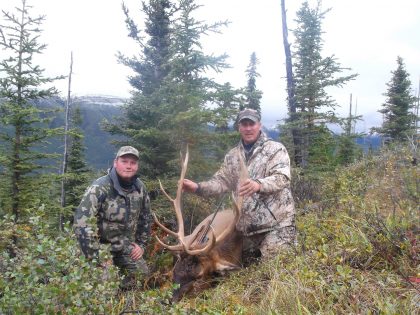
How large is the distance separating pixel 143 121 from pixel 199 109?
1892mm

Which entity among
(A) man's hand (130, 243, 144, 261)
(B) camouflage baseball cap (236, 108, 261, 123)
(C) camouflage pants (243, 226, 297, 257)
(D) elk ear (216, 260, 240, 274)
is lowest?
(A) man's hand (130, 243, 144, 261)

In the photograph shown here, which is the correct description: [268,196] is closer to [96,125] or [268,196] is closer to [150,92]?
[150,92]

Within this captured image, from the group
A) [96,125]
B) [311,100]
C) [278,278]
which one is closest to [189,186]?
[278,278]

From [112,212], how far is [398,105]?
2517 cm

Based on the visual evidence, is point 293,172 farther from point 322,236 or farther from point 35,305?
point 35,305

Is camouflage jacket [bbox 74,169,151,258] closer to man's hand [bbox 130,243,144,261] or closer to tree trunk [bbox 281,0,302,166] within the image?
man's hand [bbox 130,243,144,261]

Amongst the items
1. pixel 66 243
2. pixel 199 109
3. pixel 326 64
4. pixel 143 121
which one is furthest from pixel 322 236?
pixel 326 64

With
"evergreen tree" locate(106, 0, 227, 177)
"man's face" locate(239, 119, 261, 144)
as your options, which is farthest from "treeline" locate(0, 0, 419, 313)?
"man's face" locate(239, 119, 261, 144)

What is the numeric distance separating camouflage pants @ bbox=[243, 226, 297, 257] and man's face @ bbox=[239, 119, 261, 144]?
3.81 ft

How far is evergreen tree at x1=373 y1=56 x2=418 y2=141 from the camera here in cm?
2573

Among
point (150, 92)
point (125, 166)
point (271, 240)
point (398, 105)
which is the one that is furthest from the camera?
point (398, 105)

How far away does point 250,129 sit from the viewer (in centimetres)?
515

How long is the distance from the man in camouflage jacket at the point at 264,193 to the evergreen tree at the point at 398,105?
75.6ft

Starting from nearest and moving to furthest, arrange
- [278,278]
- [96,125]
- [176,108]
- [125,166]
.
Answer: [278,278]
[125,166]
[176,108]
[96,125]
